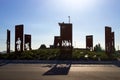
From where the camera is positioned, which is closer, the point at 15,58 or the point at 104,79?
the point at 104,79

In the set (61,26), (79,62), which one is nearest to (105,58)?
(79,62)

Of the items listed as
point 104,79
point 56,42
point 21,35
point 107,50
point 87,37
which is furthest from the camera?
point 56,42

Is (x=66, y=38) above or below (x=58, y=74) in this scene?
above

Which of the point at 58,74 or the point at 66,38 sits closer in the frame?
the point at 58,74

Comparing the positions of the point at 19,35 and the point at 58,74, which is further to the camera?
the point at 19,35

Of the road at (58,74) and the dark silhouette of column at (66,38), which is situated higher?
the dark silhouette of column at (66,38)

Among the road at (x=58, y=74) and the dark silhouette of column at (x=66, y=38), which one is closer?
the road at (x=58, y=74)

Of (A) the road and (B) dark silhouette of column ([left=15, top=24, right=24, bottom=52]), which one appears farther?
(B) dark silhouette of column ([left=15, top=24, right=24, bottom=52])

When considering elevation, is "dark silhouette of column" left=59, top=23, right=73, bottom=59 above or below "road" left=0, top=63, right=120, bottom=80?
above

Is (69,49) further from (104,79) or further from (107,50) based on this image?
(104,79)

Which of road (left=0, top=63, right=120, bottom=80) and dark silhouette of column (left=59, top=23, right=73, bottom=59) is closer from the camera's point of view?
road (left=0, top=63, right=120, bottom=80)

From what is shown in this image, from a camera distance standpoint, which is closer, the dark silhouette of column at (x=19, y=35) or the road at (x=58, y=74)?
the road at (x=58, y=74)

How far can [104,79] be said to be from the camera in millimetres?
16578

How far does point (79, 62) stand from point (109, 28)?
1017cm
